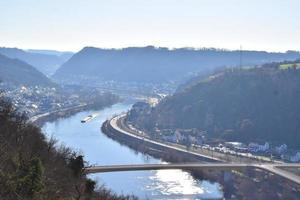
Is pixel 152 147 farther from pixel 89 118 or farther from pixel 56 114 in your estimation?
pixel 56 114

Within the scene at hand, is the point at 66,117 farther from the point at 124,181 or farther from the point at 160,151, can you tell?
the point at 124,181

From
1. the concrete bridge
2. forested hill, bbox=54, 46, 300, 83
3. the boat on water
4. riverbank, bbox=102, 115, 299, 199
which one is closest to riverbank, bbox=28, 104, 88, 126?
the boat on water

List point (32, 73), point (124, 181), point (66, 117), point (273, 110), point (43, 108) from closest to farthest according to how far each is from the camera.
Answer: point (124, 181), point (273, 110), point (66, 117), point (43, 108), point (32, 73)

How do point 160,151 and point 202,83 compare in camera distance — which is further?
point 202,83

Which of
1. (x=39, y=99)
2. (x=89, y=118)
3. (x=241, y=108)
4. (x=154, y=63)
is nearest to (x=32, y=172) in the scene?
(x=241, y=108)

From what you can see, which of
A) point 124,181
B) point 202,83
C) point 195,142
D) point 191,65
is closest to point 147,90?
point 191,65

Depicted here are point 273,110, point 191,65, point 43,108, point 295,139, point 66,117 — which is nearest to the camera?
point 295,139

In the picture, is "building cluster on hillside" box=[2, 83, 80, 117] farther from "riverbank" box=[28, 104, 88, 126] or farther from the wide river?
the wide river
